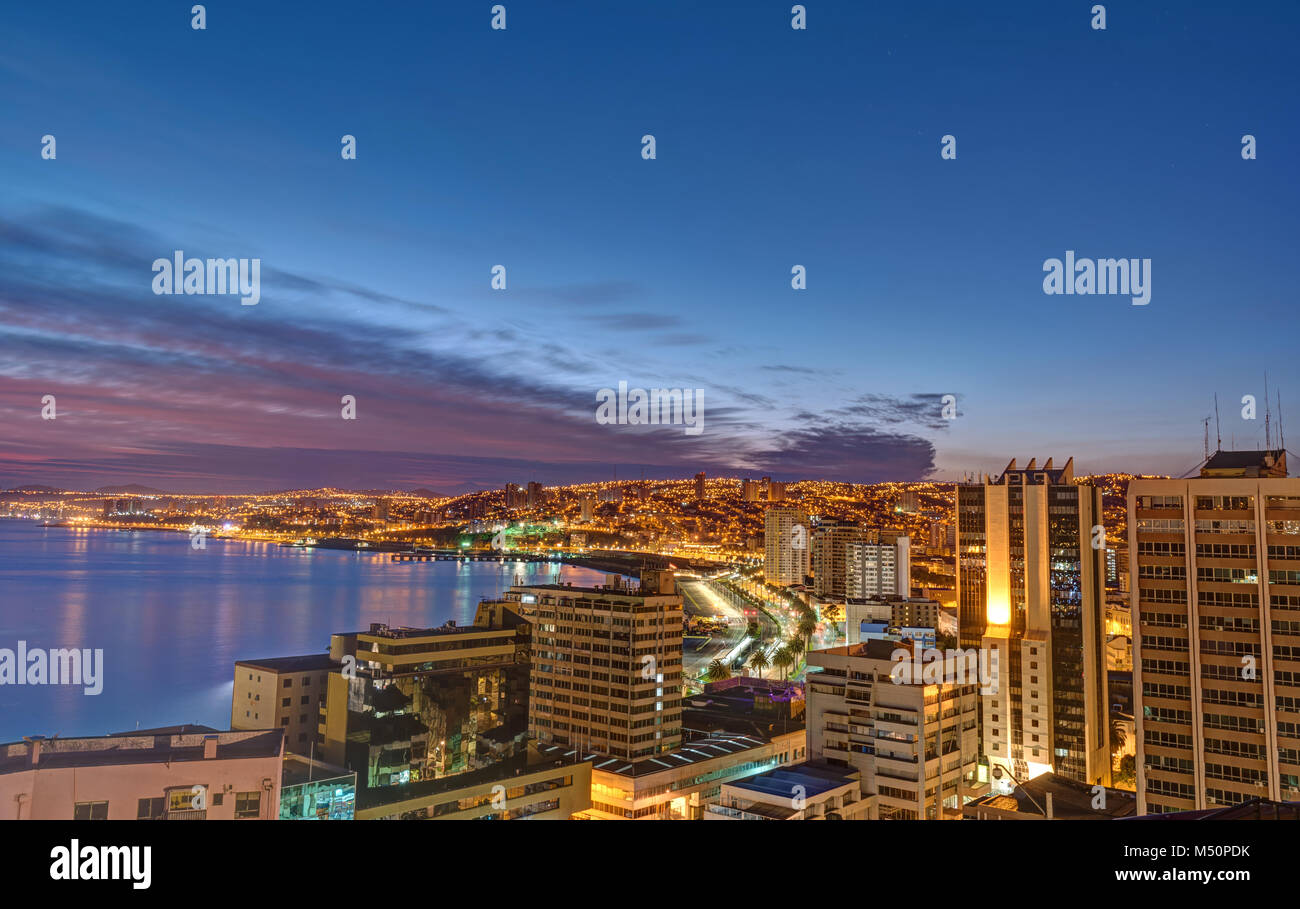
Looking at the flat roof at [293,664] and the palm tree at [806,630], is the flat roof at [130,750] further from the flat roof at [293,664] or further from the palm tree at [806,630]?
the palm tree at [806,630]

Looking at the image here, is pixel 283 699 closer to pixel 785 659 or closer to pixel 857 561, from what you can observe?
pixel 785 659

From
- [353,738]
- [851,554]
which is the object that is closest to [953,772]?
[353,738]

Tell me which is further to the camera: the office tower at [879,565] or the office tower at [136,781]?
the office tower at [879,565]

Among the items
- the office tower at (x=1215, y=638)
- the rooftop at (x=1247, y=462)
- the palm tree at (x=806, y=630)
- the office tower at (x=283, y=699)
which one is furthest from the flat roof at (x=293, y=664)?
the palm tree at (x=806, y=630)

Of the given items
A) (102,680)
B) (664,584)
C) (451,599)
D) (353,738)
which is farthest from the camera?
(451,599)

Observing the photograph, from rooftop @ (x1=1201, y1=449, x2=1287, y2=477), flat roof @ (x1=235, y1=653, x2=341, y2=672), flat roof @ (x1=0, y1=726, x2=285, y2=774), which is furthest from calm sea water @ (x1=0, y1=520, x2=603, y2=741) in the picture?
rooftop @ (x1=1201, y1=449, x2=1287, y2=477)

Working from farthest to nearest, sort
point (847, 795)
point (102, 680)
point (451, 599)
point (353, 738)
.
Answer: point (451, 599), point (102, 680), point (353, 738), point (847, 795)
